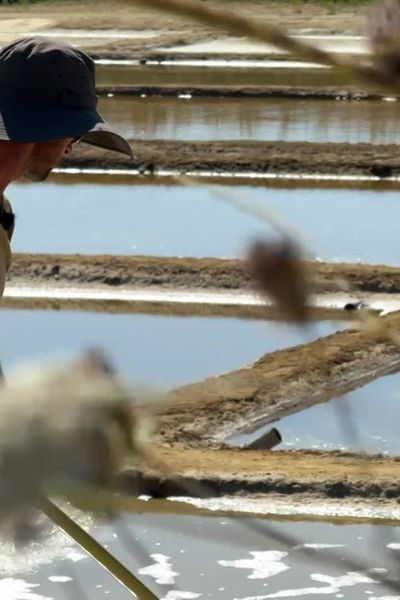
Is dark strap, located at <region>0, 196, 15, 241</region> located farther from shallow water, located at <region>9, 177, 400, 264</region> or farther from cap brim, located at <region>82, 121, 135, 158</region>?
shallow water, located at <region>9, 177, 400, 264</region>

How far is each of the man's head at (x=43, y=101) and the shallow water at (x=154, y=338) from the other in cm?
574

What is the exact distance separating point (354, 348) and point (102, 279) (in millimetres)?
1836

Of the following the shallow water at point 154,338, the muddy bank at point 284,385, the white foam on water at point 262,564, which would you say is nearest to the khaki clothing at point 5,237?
the white foam on water at point 262,564

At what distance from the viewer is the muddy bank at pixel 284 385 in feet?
19.4

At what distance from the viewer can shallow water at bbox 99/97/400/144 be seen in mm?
13031

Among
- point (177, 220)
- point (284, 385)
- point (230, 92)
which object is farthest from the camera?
point (230, 92)

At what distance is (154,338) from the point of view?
294 inches

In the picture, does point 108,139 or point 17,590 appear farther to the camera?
point 17,590

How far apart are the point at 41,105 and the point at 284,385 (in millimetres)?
5688

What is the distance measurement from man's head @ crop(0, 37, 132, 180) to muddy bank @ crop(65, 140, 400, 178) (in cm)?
1032

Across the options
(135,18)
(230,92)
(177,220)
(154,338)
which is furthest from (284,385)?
(135,18)

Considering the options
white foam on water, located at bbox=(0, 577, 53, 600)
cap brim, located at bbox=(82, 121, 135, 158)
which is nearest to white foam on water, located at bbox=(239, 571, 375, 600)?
white foam on water, located at bbox=(0, 577, 53, 600)

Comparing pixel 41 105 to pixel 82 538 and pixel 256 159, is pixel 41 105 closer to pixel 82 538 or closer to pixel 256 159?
pixel 82 538

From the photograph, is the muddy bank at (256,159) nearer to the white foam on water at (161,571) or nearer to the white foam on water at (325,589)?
the white foam on water at (161,571)
